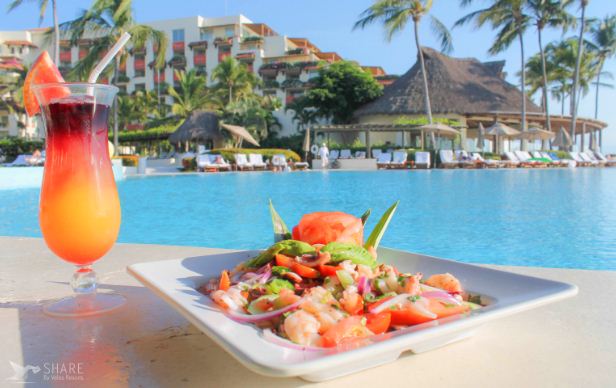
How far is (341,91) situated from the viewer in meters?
33.0

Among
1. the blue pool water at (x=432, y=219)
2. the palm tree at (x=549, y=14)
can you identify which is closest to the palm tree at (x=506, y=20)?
the palm tree at (x=549, y=14)

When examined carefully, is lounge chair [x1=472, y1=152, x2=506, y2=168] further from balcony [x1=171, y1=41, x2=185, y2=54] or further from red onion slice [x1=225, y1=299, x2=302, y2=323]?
balcony [x1=171, y1=41, x2=185, y2=54]

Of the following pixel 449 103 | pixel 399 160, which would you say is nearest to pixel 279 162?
pixel 399 160

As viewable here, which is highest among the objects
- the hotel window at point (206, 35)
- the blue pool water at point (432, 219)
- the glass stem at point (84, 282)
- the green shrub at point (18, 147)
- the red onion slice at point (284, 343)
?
the hotel window at point (206, 35)

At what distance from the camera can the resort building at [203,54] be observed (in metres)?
48.0

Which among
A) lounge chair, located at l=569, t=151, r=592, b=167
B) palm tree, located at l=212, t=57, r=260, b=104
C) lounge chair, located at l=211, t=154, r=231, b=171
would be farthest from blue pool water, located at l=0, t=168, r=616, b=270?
palm tree, located at l=212, t=57, r=260, b=104

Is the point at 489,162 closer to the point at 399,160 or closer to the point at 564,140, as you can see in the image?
the point at 399,160

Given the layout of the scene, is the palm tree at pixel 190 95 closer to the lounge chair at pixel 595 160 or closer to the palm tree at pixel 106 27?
the palm tree at pixel 106 27

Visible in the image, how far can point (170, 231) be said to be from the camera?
620 centimetres

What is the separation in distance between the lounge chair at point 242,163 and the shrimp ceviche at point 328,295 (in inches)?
853

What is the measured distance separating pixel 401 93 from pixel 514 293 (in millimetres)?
31872

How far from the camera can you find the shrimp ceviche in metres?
0.82

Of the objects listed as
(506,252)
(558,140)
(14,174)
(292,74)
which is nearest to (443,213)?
(506,252)

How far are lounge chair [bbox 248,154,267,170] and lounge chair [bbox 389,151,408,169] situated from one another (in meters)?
5.82
